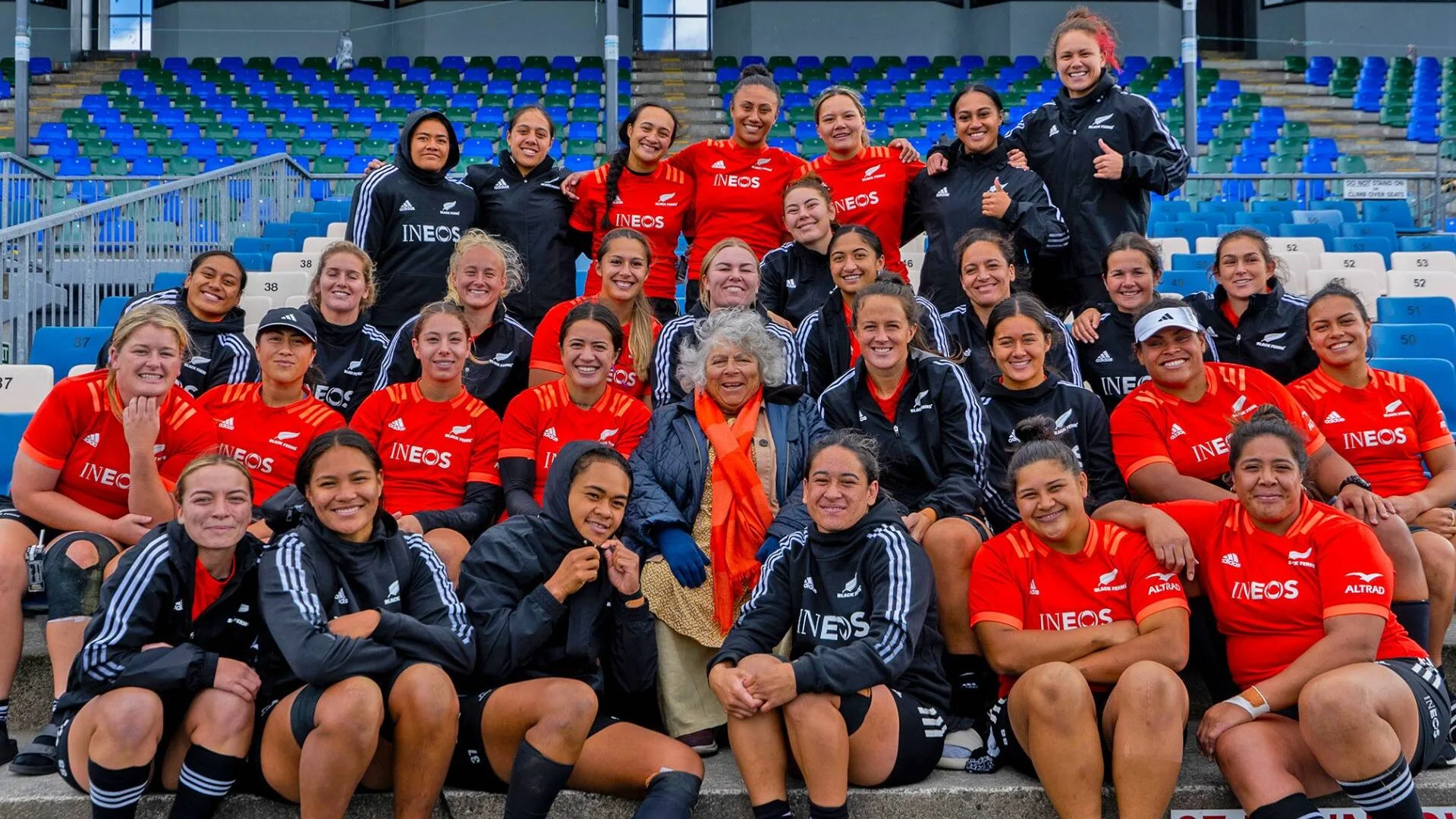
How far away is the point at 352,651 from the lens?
3.11m

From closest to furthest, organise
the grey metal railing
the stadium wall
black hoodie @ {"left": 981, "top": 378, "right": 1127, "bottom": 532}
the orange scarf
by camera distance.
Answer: the orange scarf, black hoodie @ {"left": 981, "top": 378, "right": 1127, "bottom": 532}, the grey metal railing, the stadium wall

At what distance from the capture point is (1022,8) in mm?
17766

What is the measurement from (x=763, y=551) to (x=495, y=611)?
729mm

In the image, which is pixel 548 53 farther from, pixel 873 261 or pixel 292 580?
pixel 292 580

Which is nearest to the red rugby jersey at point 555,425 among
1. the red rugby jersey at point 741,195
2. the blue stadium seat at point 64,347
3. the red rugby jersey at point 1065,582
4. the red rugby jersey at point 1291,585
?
the red rugby jersey at point 1065,582

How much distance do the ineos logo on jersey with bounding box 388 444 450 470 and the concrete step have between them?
1.11 metres

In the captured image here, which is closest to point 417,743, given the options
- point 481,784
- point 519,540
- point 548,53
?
point 481,784

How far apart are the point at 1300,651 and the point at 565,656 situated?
71.6 inches

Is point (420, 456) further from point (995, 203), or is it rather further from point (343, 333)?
point (995, 203)

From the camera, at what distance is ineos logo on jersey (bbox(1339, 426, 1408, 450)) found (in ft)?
13.2

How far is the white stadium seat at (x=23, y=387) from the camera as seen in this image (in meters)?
4.77

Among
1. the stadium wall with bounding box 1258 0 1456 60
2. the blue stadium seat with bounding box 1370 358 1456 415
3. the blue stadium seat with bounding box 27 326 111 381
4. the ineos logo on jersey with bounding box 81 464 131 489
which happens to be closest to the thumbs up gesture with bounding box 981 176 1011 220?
the blue stadium seat with bounding box 1370 358 1456 415

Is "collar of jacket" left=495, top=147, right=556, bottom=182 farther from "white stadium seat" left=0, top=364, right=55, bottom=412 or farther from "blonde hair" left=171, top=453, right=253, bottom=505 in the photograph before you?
"blonde hair" left=171, top=453, right=253, bottom=505

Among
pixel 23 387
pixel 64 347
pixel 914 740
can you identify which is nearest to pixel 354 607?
pixel 914 740
